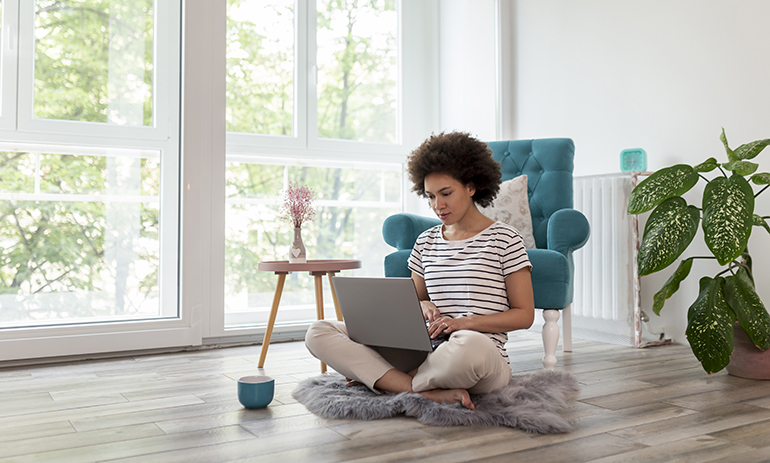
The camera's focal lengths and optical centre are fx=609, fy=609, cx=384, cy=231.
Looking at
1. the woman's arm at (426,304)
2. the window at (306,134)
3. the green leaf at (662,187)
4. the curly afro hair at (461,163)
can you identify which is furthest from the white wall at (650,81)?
the woman's arm at (426,304)

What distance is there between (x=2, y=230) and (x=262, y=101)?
146cm

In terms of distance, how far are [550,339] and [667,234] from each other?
558 millimetres

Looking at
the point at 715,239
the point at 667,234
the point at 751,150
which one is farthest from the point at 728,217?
the point at 751,150

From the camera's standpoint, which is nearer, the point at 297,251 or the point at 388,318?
the point at 388,318

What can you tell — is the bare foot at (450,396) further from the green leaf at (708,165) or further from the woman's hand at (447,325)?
the green leaf at (708,165)

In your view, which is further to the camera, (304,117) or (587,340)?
(304,117)

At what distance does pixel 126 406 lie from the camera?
1830 millimetres

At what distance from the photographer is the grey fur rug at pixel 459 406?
1.55 metres

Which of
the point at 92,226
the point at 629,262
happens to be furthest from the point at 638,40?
the point at 92,226

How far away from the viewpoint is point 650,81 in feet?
9.66

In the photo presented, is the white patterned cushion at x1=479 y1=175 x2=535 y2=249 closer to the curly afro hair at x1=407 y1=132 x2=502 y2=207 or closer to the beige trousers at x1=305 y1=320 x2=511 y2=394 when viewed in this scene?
the curly afro hair at x1=407 y1=132 x2=502 y2=207

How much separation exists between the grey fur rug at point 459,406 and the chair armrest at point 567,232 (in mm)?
660

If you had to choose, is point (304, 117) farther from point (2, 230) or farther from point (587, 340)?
point (587, 340)

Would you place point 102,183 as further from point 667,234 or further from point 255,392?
point 667,234
